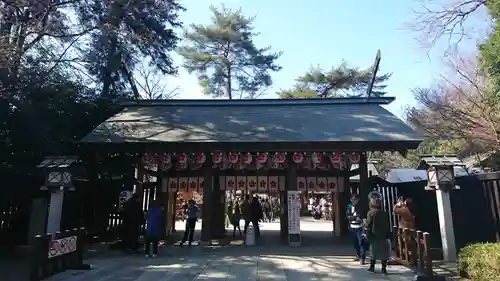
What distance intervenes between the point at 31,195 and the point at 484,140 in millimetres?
19248

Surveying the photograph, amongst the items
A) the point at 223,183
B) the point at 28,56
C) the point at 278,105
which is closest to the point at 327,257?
the point at 223,183

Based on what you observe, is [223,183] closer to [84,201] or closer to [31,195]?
[84,201]

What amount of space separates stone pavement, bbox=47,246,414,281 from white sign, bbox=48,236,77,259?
469 mm

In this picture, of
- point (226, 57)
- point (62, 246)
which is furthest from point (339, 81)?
point (62, 246)

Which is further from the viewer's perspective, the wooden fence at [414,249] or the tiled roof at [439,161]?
the tiled roof at [439,161]

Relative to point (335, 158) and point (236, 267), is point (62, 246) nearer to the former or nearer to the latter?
point (236, 267)

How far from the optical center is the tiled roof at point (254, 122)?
10977mm

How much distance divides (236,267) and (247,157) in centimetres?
418

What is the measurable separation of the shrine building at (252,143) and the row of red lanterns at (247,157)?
3cm

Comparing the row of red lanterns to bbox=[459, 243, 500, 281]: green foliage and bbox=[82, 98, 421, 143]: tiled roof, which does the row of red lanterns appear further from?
bbox=[459, 243, 500, 281]: green foliage

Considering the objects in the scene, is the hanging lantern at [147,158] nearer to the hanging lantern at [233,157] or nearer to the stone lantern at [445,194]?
the hanging lantern at [233,157]

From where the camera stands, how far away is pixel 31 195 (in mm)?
11672

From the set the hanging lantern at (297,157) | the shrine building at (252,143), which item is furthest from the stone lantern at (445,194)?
the hanging lantern at (297,157)

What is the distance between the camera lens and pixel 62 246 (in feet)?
24.8
